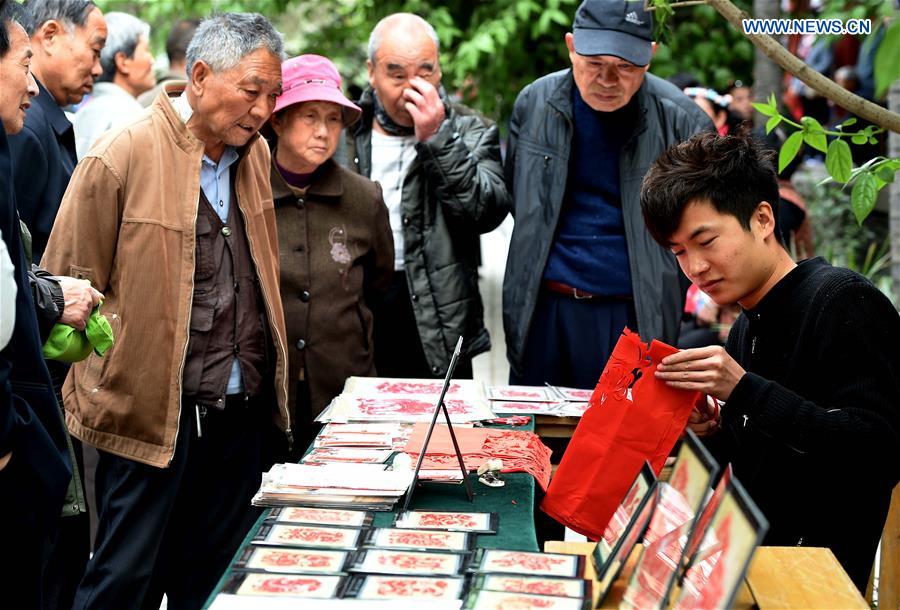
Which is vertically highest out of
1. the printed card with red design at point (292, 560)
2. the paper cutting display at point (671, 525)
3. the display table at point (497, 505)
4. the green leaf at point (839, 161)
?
the green leaf at point (839, 161)

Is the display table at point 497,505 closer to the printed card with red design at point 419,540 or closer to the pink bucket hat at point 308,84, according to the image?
the printed card with red design at point 419,540

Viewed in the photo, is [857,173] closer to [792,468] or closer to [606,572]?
[792,468]

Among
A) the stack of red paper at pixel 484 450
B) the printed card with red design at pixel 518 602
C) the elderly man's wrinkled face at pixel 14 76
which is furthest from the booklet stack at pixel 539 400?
the elderly man's wrinkled face at pixel 14 76

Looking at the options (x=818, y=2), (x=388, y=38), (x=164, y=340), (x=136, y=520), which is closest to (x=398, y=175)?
(x=388, y=38)

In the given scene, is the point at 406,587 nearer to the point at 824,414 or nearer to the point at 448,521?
the point at 448,521

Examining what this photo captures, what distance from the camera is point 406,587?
2.14 meters

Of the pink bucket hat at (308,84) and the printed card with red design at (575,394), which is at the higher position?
the pink bucket hat at (308,84)

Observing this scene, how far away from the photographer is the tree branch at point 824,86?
2.60m

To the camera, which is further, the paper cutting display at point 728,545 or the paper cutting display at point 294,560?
the paper cutting display at point 294,560

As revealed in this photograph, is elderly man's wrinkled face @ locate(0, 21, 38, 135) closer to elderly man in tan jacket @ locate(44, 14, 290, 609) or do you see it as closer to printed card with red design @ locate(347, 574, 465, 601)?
elderly man in tan jacket @ locate(44, 14, 290, 609)

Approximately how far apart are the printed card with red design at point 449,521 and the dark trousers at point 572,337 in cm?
168

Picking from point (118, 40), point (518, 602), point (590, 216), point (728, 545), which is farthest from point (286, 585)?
point (118, 40)

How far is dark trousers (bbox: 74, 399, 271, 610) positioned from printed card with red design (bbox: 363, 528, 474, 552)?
42.4 inches

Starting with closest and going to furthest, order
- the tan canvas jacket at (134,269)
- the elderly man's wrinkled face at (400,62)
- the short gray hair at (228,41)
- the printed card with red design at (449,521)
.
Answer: the printed card with red design at (449,521) < the tan canvas jacket at (134,269) < the short gray hair at (228,41) < the elderly man's wrinkled face at (400,62)
